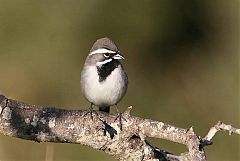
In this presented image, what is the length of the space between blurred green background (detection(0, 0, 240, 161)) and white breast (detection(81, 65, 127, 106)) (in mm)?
3594

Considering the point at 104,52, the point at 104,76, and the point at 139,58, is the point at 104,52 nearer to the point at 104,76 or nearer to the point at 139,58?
the point at 104,76

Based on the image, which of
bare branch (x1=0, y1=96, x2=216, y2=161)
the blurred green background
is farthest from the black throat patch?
the blurred green background

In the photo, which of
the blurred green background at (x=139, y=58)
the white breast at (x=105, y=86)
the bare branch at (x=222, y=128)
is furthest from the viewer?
the blurred green background at (x=139, y=58)

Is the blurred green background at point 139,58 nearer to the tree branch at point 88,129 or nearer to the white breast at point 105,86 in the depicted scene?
the white breast at point 105,86

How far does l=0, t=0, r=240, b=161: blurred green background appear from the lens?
30.8 feet

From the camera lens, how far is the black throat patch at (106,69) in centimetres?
486

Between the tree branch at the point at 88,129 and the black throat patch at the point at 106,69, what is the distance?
61 centimetres

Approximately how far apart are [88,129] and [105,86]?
0.70 metres

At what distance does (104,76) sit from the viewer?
15.9 ft

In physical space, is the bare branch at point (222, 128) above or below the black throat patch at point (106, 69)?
below

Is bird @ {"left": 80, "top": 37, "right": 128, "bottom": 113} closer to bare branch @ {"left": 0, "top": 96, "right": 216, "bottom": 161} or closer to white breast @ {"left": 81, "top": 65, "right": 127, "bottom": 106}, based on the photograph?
white breast @ {"left": 81, "top": 65, "right": 127, "bottom": 106}

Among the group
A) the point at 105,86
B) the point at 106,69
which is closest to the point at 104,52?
the point at 106,69

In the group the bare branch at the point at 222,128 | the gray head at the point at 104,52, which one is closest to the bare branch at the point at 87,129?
the bare branch at the point at 222,128

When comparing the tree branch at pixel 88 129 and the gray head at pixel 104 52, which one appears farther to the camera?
the gray head at pixel 104 52
